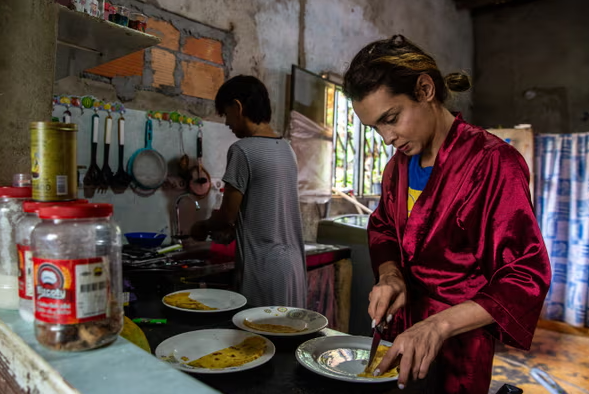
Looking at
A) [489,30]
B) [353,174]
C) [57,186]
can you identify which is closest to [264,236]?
[57,186]

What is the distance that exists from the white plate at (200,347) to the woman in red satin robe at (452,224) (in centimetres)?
39

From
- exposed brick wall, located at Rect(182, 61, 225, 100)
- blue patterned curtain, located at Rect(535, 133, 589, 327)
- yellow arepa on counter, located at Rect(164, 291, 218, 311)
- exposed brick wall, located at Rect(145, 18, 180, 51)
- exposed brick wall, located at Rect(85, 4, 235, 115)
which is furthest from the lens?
blue patterned curtain, located at Rect(535, 133, 589, 327)

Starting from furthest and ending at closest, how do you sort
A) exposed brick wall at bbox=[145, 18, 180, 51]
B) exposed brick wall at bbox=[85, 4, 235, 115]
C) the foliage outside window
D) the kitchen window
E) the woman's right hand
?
the foliage outside window, the kitchen window, exposed brick wall at bbox=[145, 18, 180, 51], exposed brick wall at bbox=[85, 4, 235, 115], the woman's right hand

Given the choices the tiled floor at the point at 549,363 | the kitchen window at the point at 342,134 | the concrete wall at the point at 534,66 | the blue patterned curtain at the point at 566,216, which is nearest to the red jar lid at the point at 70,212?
the tiled floor at the point at 549,363

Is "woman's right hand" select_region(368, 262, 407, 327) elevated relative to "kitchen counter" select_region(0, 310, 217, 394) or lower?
lower

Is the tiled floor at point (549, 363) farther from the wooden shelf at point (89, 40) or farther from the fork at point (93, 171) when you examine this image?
the wooden shelf at point (89, 40)

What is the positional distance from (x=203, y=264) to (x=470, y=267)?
1.46 m

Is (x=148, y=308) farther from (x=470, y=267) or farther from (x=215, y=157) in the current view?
(x=215, y=157)

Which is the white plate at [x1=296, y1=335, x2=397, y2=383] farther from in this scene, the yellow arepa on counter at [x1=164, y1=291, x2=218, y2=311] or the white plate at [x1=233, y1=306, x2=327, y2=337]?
the yellow arepa on counter at [x1=164, y1=291, x2=218, y2=311]

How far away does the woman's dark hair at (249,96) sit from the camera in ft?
7.52

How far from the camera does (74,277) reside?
0.66 m

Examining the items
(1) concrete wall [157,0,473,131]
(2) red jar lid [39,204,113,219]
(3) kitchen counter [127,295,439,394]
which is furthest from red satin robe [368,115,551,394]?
(1) concrete wall [157,0,473,131]

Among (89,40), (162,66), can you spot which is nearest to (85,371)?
(89,40)

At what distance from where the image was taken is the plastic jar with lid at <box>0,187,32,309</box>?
929 mm
